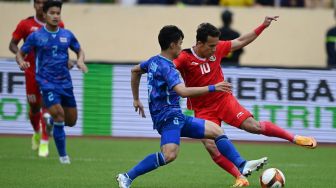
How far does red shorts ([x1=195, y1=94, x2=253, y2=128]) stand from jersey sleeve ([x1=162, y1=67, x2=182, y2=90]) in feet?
4.61

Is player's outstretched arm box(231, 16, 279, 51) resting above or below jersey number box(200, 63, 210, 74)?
above

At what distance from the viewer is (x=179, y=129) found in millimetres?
9586

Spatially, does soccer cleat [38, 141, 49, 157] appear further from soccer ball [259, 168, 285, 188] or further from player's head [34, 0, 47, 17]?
soccer ball [259, 168, 285, 188]

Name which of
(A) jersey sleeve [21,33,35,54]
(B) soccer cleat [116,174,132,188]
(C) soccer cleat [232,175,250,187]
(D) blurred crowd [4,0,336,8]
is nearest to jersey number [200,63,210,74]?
(C) soccer cleat [232,175,250,187]

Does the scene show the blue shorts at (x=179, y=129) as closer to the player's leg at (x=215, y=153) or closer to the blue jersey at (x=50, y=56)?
the player's leg at (x=215, y=153)

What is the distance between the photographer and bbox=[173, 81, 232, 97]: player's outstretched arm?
8844 millimetres

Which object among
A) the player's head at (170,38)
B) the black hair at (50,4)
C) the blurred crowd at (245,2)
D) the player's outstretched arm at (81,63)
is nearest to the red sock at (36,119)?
the player's outstretched arm at (81,63)

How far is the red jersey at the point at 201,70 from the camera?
10438 millimetres

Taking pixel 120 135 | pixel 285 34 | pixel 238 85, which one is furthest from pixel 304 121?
pixel 285 34

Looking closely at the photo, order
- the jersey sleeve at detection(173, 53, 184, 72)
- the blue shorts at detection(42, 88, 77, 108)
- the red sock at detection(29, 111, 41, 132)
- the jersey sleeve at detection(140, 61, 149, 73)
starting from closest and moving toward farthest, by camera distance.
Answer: the jersey sleeve at detection(140, 61, 149, 73)
the jersey sleeve at detection(173, 53, 184, 72)
the blue shorts at detection(42, 88, 77, 108)
the red sock at detection(29, 111, 41, 132)

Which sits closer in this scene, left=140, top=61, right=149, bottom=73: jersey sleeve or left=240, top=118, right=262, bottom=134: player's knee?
left=140, top=61, right=149, bottom=73: jersey sleeve

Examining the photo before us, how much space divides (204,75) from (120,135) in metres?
5.70

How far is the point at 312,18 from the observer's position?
66.8 feet

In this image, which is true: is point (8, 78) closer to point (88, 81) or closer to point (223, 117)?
point (88, 81)
